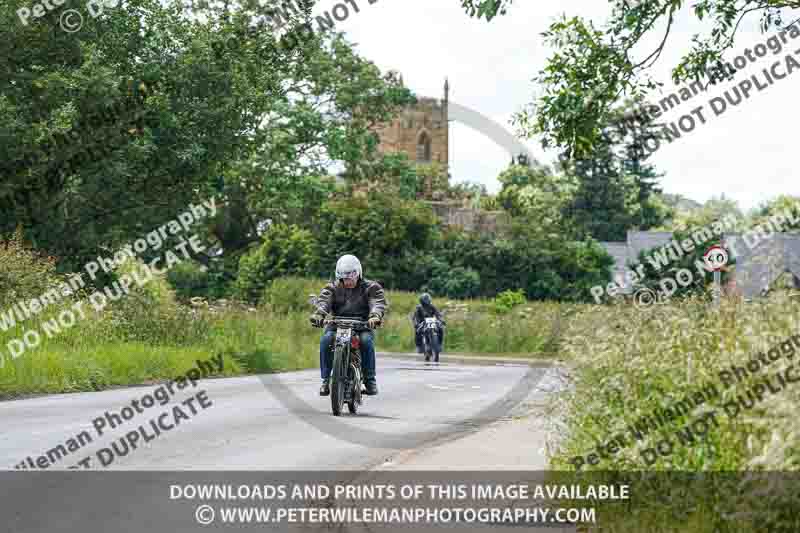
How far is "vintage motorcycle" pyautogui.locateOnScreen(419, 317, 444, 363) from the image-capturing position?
3328 cm

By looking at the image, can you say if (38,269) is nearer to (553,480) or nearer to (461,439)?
(461,439)

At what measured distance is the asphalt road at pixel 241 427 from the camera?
1170 cm

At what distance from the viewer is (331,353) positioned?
15523 mm

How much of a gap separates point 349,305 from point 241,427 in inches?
79.0

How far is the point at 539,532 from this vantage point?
324 inches

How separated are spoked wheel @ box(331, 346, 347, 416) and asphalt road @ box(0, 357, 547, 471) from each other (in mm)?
209

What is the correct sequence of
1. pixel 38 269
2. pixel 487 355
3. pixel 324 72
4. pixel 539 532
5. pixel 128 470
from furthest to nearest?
pixel 324 72
pixel 487 355
pixel 38 269
pixel 128 470
pixel 539 532

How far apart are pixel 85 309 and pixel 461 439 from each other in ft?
40.9

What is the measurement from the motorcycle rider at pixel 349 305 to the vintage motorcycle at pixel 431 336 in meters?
17.5

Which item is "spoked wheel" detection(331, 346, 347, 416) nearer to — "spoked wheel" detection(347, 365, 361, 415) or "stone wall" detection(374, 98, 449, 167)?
"spoked wheel" detection(347, 365, 361, 415)

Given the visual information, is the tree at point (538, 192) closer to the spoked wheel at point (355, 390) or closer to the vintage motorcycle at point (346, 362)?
the spoked wheel at point (355, 390)

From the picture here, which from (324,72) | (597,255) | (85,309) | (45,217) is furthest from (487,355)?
(597,255)

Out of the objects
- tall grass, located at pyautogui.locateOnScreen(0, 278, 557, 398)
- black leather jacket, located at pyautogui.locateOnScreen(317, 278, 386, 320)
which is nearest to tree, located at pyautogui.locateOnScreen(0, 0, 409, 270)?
tall grass, located at pyautogui.locateOnScreen(0, 278, 557, 398)

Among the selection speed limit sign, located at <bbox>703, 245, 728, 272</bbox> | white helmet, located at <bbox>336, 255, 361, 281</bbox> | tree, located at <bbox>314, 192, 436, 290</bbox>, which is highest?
tree, located at <bbox>314, 192, 436, 290</bbox>
